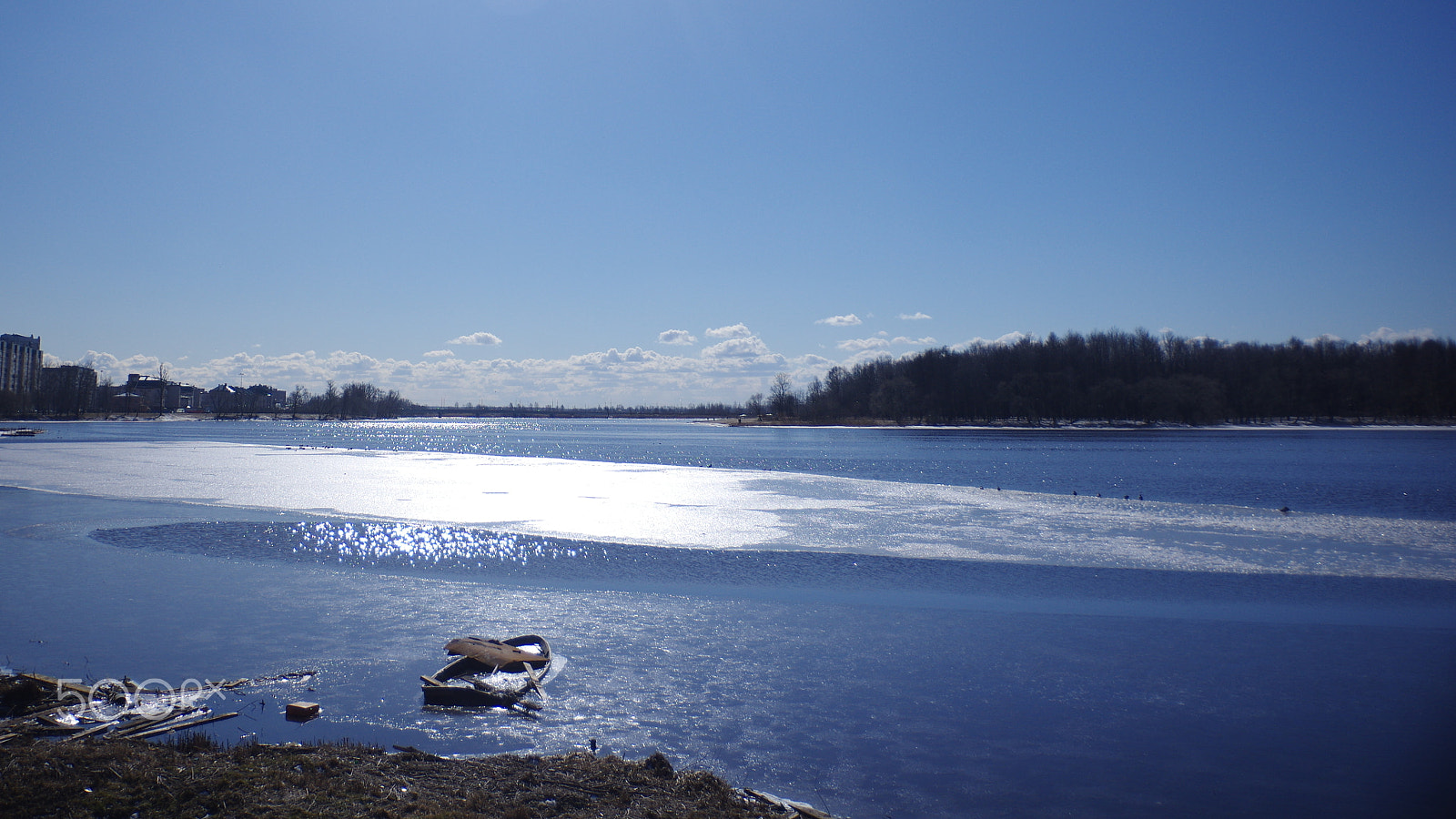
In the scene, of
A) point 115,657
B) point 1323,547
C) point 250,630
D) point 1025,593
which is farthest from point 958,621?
point 1323,547

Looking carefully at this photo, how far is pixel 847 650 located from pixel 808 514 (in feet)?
33.1

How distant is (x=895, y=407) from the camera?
10825 centimetres

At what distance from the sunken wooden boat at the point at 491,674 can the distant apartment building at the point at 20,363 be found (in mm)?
175792

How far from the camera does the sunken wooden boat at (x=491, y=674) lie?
5727mm

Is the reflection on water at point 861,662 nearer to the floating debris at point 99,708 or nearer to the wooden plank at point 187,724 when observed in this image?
the wooden plank at point 187,724

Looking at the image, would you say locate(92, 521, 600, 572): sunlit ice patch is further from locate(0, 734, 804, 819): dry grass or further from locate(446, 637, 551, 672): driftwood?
locate(0, 734, 804, 819): dry grass

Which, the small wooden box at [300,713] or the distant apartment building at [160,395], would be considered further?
the distant apartment building at [160,395]

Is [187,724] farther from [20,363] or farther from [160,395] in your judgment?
[20,363]

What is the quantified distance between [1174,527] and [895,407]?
308 ft

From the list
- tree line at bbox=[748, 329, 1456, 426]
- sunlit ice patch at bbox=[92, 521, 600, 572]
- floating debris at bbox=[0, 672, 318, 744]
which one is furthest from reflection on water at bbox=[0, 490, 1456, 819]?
tree line at bbox=[748, 329, 1456, 426]

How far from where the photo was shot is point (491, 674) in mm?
6180

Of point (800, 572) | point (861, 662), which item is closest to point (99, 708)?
point (861, 662)

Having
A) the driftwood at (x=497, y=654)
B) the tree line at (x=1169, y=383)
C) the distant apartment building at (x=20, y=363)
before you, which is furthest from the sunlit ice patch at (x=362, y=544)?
the distant apartment building at (x=20, y=363)

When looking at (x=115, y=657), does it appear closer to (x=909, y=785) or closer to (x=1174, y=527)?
(x=909, y=785)
